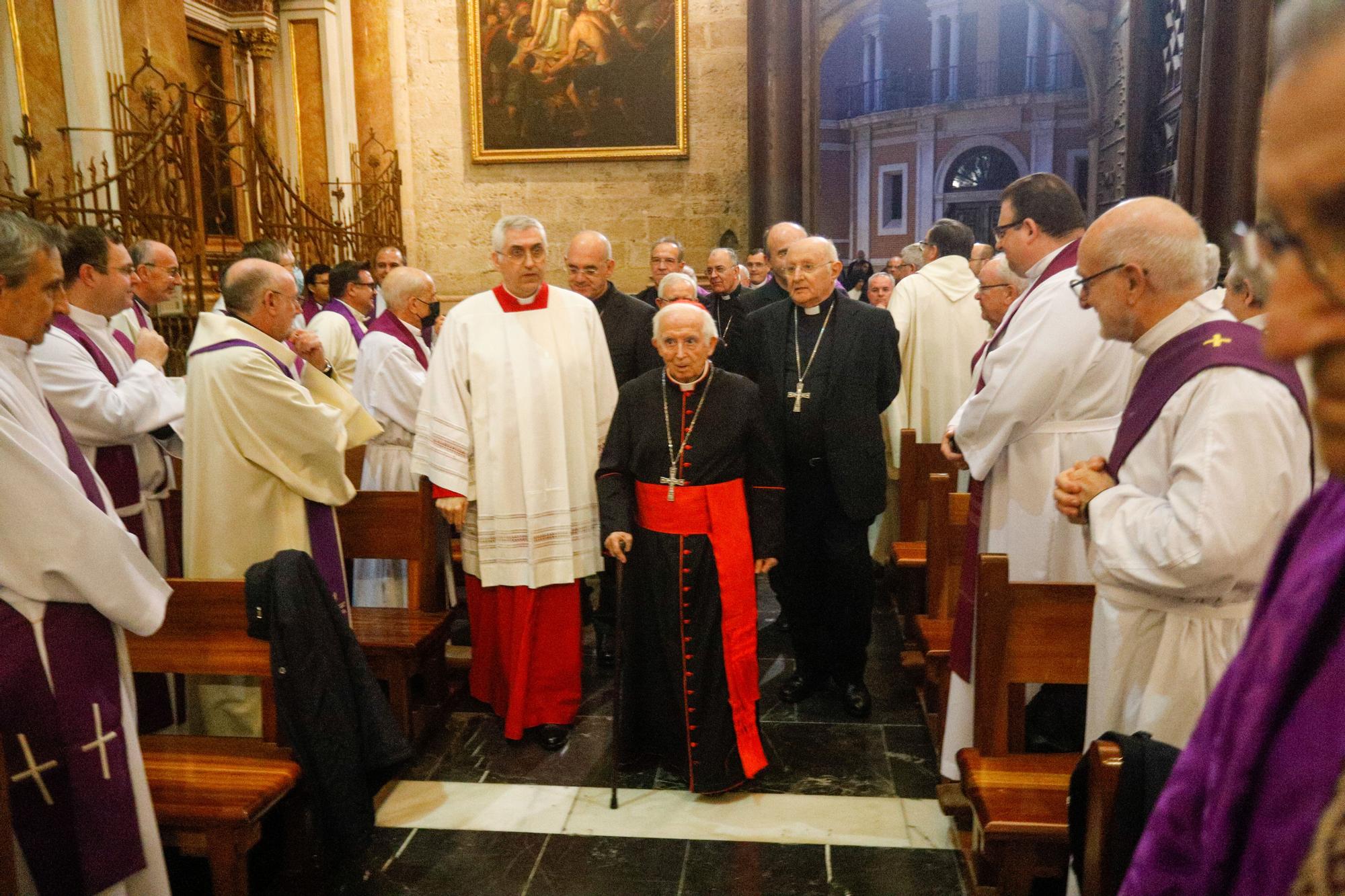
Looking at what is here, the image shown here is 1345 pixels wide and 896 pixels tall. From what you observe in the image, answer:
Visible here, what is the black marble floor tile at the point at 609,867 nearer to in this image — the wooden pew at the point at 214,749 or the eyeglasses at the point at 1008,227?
the wooden pew at the point at 214,749

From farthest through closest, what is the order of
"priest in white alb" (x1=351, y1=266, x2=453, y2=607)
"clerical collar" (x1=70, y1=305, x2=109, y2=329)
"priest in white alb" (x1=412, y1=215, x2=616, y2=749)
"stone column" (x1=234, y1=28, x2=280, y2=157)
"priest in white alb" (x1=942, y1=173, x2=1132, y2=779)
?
"stone column" (x1=234, y1=28, x2=280, y2=157)
"priest in white alb" (x1=351, y1=266, x2=453, y2=607)
"priest in white alb" (x1=412, y1=215, x2=616, y2=749)
"clerical collar" (x1=70, y1=305, x2=109, y2=329)
"priest in white alb" (x1=942, y1=173, x2=1132, y2=779)

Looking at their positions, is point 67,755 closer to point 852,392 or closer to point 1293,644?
point 1293,644

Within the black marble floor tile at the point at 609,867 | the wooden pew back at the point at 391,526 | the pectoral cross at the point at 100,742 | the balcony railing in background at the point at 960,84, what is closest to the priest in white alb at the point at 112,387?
the wooden pew back at the point at 391,526

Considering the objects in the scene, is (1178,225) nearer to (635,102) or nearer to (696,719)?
(696,719)

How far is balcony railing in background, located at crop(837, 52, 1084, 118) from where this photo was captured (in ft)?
92.6

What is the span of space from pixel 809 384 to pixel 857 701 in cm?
137

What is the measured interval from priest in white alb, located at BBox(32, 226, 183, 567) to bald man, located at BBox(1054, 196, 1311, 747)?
3.11 m

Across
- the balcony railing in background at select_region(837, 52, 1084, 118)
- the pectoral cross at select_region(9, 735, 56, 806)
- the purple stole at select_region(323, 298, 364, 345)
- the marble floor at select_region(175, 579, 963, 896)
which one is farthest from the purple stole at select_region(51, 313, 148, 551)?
the balcony railing in background at select_region(837, 52, 1084, 118)

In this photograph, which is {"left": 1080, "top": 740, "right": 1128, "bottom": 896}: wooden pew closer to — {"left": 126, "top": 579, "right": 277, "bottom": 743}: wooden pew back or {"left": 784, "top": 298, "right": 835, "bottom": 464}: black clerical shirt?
{"left": 126, "top": 579, "right": 277, "bottom": 743}: wooden pew back

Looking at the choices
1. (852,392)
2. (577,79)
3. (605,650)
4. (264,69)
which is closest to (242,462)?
(605,650)

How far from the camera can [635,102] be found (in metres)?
10.4

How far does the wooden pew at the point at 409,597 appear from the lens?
3.83 metres

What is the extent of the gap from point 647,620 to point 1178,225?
2.27 metres

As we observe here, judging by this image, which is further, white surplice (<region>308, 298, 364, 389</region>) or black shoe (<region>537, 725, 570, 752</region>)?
white surplice (<region>308, 298, 364, 389</region>)
